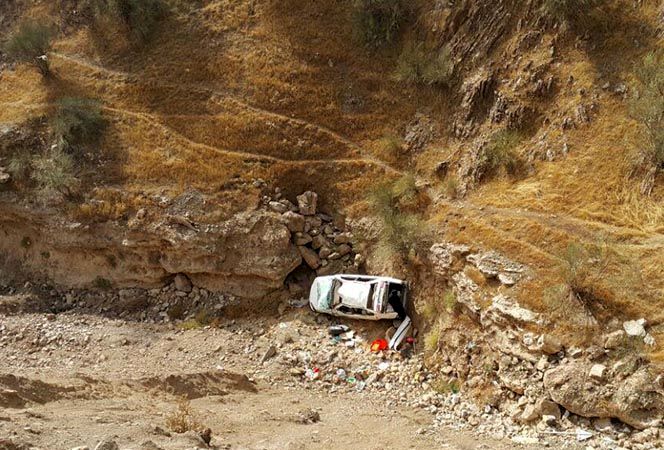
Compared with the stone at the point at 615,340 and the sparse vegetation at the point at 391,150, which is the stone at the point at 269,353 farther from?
the stone at the point at 615,340

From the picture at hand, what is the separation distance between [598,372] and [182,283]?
16.3 metres

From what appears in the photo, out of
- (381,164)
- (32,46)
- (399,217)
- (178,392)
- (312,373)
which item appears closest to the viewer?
(178,392)

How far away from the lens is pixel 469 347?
59.1 ft

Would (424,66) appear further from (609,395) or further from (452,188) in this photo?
(609,395)

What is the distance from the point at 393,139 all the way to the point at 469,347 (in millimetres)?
9603

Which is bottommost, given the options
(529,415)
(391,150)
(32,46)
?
(529,415)

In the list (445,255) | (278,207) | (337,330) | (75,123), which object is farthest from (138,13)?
(445,255)

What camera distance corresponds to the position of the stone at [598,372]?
1495cm

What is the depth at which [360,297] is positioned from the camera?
20188 mm

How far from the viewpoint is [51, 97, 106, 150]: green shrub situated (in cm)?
2444

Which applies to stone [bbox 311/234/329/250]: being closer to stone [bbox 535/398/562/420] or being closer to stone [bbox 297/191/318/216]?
stone [bbox 297/191/318/216]

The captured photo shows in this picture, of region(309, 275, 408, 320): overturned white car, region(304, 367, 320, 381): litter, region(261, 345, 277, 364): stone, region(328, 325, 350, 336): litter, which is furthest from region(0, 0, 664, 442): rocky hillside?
region(304, 367, 320, 381): litter

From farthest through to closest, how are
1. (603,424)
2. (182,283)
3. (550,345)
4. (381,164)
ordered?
(182,283) < (381,164) < (550,345) < (603,424)

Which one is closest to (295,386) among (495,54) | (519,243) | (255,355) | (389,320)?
(255,355)
